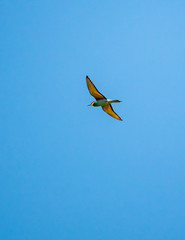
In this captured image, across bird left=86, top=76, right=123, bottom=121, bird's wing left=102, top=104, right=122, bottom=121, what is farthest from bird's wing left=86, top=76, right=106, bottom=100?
bird's wing left=102, top=104, right=122, bottom=121

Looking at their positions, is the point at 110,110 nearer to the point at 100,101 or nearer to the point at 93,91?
the point at 100,101

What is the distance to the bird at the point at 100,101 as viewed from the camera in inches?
559

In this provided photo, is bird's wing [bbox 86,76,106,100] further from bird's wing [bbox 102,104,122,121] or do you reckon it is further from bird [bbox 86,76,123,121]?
bird's wing [bbox 102,104,122,121]

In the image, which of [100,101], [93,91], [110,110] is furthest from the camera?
[110,110]

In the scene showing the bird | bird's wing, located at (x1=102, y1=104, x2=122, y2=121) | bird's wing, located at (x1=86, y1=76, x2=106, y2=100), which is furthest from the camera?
bird's wing, located at (x1=102, y1=104, x2=122, y2=121)

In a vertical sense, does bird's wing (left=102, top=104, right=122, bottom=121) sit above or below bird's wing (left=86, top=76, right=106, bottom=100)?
below

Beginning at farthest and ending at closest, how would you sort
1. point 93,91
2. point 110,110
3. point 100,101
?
point 110,110
point 100,101
point 93,91

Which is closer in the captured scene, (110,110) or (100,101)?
(100,101)

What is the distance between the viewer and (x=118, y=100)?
47.1 ft

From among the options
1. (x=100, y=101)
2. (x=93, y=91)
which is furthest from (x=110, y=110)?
(x=93, y=91)

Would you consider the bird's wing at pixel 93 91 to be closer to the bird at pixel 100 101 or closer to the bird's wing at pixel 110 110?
the bird at pixel 100 101

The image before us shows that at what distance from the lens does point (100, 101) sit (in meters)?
15.1

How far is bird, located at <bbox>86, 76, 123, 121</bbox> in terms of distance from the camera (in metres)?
14.2

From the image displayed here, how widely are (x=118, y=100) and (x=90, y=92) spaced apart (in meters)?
1.47
